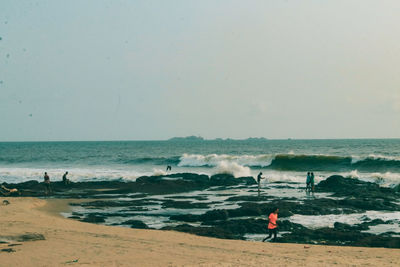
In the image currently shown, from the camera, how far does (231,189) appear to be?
3344 centimetres

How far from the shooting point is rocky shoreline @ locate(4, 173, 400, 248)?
1614cm

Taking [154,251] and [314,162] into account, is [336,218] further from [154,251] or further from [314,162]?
[314,162]

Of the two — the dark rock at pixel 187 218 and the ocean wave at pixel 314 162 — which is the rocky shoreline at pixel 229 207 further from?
the ocean wave at pixel 314 162

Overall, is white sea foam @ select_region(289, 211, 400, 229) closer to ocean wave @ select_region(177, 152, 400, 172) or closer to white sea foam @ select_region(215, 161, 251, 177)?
white sea foam @ select_region(215, 161, 251, 177)

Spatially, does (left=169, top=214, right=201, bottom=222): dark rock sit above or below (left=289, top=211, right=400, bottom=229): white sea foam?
above

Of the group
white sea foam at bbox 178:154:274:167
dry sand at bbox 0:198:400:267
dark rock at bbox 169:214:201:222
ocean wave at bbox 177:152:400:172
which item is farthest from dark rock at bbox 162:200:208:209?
white sea foam at bbox 178:154:274:167

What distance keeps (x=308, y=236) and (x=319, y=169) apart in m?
42.4

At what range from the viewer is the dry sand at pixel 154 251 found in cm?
1192

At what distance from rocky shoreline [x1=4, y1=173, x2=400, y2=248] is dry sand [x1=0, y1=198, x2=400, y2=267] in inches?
51.3

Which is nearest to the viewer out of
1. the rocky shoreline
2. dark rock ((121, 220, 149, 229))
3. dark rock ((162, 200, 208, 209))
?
the rocky shoreline

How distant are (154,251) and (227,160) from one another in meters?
55.6

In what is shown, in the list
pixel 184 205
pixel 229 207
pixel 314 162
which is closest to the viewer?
pixel 229 207

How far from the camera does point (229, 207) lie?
23266 mm

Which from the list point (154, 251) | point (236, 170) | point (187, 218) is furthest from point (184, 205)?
point (236, 170)
